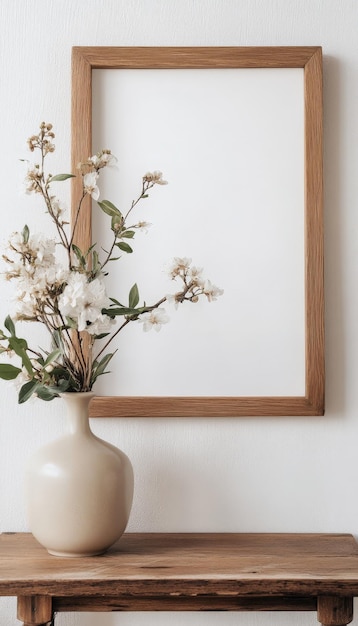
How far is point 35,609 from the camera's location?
4.03 feet

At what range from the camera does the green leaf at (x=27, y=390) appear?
1.27 m

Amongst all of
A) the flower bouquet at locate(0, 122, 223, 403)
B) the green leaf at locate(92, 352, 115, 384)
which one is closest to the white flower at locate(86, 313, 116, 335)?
the flower bouquet at locate(0, 122, 223, 403)

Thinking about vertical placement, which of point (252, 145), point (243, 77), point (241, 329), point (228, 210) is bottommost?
point (241, 329)

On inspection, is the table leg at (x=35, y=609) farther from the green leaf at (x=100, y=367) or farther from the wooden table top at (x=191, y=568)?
the green leaf at (x=100, y=367)

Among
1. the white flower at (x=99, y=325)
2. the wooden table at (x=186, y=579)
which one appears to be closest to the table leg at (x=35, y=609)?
the wooden table at (x=186, y=579)

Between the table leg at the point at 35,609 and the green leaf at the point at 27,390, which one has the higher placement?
the green leaf at the point at 27,390

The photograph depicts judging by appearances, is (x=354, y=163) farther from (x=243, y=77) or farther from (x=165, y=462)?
(x=165, y=462)

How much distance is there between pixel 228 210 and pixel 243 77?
267 millimetres

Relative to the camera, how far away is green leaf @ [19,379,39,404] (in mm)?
1268

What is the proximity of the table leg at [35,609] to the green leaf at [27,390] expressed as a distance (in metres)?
0.32

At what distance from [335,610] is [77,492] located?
46cm

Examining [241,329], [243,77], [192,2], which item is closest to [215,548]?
[241,329]

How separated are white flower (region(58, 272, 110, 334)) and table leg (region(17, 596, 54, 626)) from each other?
1.45 ft

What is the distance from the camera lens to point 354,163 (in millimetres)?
1520
